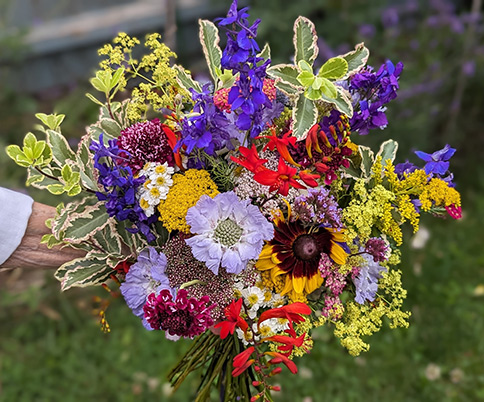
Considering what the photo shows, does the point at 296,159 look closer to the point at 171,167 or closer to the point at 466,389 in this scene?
the point at 171,167

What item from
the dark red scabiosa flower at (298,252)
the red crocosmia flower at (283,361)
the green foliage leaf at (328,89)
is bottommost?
the red crocosmia flower at (283,361)

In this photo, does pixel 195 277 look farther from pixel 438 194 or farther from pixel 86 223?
pixel 438 194

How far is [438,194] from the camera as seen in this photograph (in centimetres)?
93

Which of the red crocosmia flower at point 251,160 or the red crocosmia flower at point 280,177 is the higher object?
the red crocosmia flower at point 251,160

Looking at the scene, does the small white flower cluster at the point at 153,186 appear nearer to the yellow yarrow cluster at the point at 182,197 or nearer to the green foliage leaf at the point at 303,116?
the yellow yarrow cluster at the point at 182,197

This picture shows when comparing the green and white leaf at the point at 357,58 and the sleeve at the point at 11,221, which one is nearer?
the green and white leaf at the point at 357,58

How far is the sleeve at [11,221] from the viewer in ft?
3.74

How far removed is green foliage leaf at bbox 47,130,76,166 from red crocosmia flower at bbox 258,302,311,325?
0.47 meters

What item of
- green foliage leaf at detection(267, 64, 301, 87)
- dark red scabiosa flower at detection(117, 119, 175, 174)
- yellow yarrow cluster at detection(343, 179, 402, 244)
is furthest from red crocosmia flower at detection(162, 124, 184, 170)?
yellow yarrow cluster at detection(343, 179, 402, 244)

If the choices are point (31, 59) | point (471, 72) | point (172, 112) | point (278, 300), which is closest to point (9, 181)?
point (31, 59)

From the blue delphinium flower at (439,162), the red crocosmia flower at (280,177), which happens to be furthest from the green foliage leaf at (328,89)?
the blue delphinium flower at (439,162)

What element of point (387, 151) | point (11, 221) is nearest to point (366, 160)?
point (387, 151)

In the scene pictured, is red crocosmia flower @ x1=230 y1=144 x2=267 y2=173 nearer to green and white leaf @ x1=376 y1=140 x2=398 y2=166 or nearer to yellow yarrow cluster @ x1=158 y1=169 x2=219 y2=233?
yellow yarrow cluster @ x1=158 y1=169 x2=219 y2=233

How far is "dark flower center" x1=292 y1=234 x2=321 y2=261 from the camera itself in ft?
3.02
